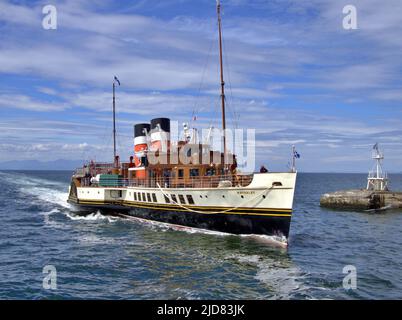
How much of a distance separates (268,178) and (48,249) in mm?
16173

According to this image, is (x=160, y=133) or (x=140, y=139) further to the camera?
(x=140, y=139)

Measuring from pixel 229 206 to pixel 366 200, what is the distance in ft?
116

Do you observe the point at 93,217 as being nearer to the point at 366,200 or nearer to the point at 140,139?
the point at 140,139

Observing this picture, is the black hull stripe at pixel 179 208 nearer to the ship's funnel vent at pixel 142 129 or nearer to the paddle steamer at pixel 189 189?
the paddle steamer at pixel 189 189

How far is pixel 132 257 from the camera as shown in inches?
917

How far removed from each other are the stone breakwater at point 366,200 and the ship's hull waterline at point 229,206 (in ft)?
114

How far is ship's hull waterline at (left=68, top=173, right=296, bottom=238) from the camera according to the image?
25.6m

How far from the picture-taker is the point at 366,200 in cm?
5506

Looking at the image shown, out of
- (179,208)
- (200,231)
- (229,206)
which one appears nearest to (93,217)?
(179,208)

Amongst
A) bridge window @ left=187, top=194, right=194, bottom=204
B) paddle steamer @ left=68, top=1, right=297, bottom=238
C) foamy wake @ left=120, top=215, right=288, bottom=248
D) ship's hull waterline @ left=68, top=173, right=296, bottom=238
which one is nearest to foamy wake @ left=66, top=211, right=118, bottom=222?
paddle steamer @ left=68, top=1, right=297, bottom=238

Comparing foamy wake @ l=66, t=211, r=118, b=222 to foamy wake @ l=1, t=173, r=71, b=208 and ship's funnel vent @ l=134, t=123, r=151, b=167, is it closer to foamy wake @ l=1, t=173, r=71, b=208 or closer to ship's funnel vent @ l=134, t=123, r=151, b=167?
ship's funnel vent @ l=134, t=123, r=151, b=167

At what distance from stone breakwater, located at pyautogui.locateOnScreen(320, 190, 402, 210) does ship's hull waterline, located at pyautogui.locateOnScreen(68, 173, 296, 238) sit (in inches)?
1364

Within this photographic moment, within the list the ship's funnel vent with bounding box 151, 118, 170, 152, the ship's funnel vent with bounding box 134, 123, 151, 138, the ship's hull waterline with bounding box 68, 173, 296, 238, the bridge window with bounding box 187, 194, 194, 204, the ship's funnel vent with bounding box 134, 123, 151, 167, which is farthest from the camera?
the ship's funnel vent with bounding box 134, 123, 151, 138
